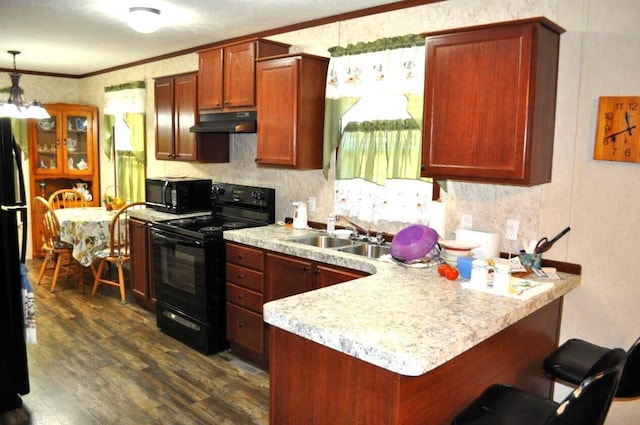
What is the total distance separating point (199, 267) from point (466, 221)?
6.15 feet

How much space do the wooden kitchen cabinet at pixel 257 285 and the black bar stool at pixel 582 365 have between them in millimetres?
1236

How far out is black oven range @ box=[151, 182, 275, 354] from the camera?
3.60m

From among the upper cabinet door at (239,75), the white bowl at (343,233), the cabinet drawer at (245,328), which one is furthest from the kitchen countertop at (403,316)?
the upper cabinet door at (239,75)

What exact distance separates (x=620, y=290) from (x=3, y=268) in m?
3.18

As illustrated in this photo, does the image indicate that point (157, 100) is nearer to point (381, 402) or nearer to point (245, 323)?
point (245, 323)

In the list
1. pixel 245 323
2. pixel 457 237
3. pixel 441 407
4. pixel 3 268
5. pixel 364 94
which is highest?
pixel 364 94

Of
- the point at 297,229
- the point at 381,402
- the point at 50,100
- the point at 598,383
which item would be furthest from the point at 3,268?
the point at 50,100

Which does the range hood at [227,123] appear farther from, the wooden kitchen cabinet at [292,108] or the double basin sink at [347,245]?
the double basin sink at [347,245]

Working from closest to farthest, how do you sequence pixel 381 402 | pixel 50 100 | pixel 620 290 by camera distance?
pixel 381 402 → pixel 620 290 → pixel 50 100

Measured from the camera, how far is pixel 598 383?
4.14 feet

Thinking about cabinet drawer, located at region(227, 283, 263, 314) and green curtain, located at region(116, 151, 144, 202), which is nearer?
cabinet drawer, located at region(227, 283, 263, 314)

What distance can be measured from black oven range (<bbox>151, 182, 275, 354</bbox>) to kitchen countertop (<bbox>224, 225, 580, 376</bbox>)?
4.98ft

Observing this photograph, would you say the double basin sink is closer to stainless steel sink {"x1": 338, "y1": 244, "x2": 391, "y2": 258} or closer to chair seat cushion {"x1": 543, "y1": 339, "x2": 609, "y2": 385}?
stainless steel sink {"x1": 338, "y1": 244, "x2": 391, "y2": 258}

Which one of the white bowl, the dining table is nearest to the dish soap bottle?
the white bowl
